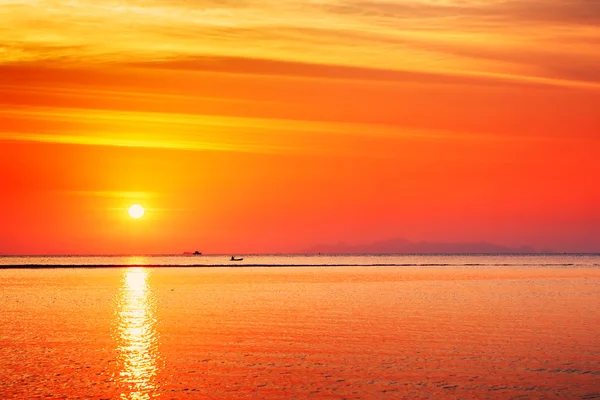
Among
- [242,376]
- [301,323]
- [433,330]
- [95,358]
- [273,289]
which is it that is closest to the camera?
[242,376]

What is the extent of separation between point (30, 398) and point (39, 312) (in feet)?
135

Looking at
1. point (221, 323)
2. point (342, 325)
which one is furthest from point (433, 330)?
point (221, 323)

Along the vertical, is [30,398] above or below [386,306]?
below

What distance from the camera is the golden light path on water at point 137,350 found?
33.7 metres

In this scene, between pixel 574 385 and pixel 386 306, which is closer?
pixel 574 385

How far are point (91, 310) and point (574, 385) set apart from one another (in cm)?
5118

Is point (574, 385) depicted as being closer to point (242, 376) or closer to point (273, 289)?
point (242, 376)

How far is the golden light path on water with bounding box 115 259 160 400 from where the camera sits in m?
33.7

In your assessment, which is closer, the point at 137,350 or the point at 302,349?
the point at 302,349

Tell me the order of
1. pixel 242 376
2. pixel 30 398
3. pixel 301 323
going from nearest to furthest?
pixel 30 398
pixel 242 376
pixel 301 323

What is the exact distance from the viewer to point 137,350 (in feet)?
149

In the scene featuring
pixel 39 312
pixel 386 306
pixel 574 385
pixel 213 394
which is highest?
pixel 39 312

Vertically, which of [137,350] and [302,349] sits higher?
[137,350]

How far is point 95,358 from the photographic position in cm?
4178
